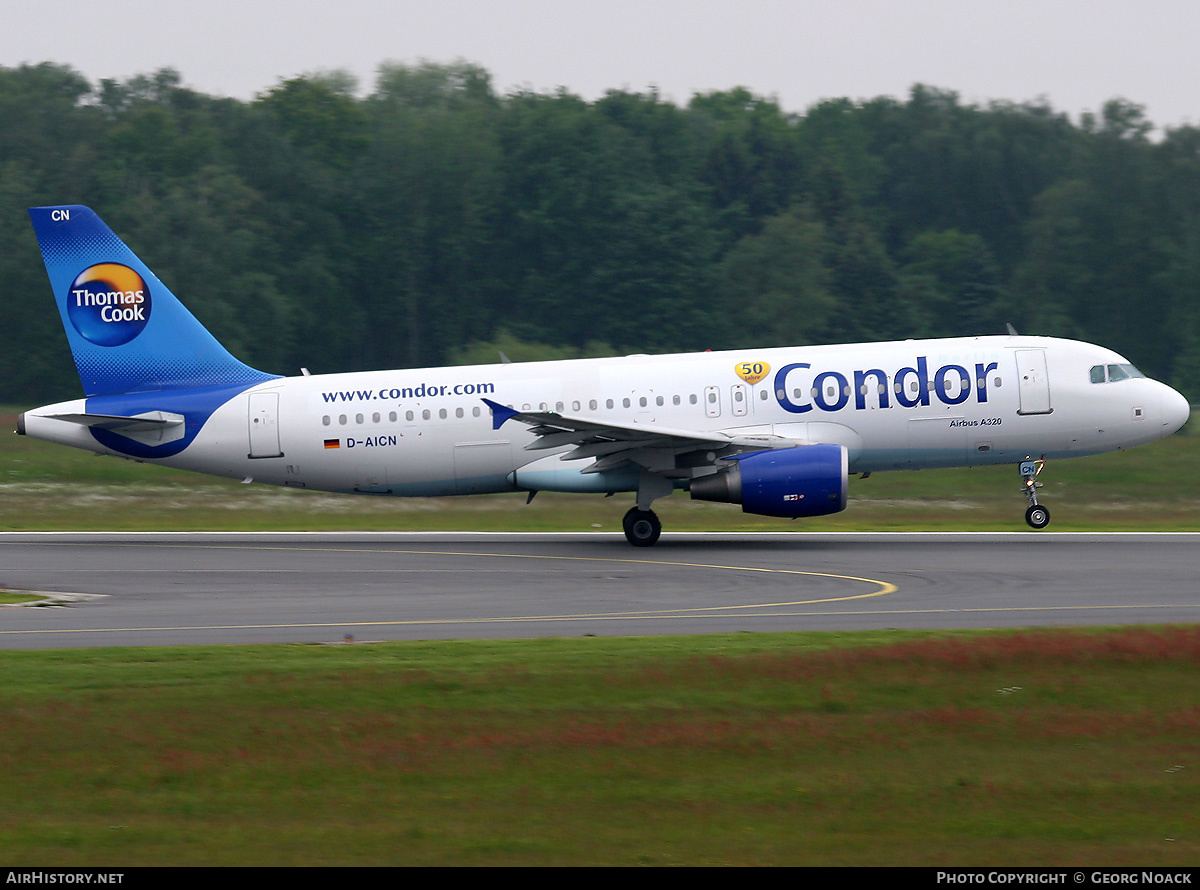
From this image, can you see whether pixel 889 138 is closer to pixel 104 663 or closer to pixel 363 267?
pixel 363 267

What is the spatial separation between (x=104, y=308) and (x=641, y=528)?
1194 cm

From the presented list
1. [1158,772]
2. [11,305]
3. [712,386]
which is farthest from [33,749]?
[11,305]

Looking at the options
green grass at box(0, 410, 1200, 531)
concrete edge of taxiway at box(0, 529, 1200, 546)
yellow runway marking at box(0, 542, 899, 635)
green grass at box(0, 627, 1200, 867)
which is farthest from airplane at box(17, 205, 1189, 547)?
green grass at box(0, 627, 1200, 867)

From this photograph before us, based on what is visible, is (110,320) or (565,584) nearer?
(565,584)

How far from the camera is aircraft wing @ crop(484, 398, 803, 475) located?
84.6ft

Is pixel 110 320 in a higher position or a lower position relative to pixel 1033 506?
higher

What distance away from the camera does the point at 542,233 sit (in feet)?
254

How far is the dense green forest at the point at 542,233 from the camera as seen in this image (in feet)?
229

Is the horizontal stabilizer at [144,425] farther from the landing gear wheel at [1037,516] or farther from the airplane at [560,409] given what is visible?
the landing gear wheel at [1037,516]

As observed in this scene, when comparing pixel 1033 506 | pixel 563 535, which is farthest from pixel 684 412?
pixel 1033 506

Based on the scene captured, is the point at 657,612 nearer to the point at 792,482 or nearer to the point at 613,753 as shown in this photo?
the point at 792,482

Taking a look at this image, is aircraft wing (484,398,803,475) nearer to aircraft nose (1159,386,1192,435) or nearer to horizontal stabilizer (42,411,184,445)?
horizontal stabilizer (42,411,184,445)

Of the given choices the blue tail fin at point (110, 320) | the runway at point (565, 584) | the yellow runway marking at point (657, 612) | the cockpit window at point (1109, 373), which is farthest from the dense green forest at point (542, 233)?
the yellow runway marking at point (657, 612)

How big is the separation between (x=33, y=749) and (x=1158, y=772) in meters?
9.29
